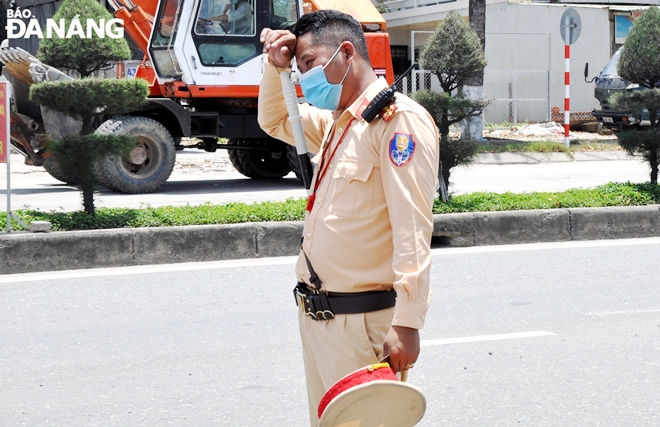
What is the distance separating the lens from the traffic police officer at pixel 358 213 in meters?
2.79

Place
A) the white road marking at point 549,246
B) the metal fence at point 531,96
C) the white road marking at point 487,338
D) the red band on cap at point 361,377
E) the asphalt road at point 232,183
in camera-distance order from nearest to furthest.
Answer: the red band on cap at point 361,377, the white road marking at point 487,338, the white road marking at point 549,246, the asphalt road at point 232,183, the metal fence at point 531,96

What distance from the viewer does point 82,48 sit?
11250 mm

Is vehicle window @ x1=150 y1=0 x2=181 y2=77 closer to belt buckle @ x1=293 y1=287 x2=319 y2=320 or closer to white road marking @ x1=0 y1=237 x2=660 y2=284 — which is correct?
white road marking @ x1=0 y1=237 x2=660 y2=284

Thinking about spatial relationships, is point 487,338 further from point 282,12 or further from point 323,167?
point 282,12

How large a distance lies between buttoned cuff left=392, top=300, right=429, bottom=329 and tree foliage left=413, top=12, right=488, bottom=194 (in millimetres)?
6839

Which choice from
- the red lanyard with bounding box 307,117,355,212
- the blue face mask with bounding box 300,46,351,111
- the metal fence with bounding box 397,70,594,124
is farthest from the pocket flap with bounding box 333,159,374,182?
the metal fence with bounding box 397,70,594,124

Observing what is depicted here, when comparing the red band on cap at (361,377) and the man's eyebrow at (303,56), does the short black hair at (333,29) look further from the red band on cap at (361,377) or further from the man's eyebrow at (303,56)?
the red band on cap at (361,377)

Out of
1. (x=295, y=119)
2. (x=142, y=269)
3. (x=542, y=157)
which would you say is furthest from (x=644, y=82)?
(x=295, y=119)

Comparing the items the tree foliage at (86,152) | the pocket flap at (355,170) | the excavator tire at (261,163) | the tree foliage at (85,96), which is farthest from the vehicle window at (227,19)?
the pocket flap at (355,170)

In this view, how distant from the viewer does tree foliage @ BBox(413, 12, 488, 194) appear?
31.2 ft

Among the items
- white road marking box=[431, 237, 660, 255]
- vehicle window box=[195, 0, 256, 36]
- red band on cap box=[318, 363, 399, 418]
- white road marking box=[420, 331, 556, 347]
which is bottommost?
white road marking box=[420, 331, 556, 347]

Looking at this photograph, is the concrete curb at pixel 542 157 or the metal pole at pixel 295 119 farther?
the concrete curb at pixel 542 157

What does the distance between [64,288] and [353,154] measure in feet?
16.3

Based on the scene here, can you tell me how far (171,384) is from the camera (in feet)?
16.9
